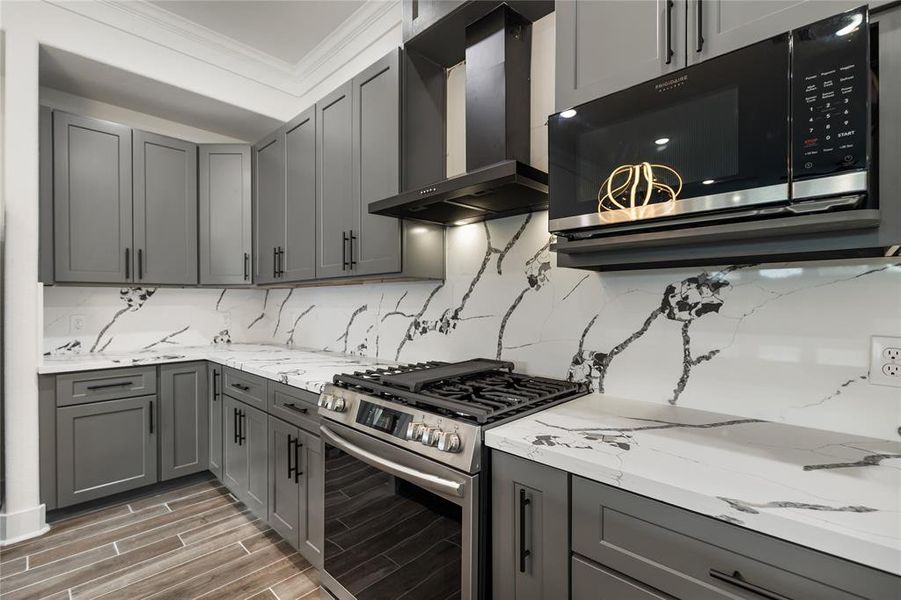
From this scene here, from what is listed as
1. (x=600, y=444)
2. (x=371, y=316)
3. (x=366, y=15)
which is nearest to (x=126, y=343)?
(x=371, y=316)

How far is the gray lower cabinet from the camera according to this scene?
7.47ft

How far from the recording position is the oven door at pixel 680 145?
968 mm

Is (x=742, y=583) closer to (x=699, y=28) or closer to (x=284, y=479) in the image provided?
(x=699, y=28)

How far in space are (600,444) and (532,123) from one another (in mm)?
1421

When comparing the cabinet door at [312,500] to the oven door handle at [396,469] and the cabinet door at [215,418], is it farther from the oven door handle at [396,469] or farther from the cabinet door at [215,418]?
the cabinet door at [215,418]

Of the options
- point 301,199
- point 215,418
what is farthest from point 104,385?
point 301,199

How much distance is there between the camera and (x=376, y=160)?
2117 mm

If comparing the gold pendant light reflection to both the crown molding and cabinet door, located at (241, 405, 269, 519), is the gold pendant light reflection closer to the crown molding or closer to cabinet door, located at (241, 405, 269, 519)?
the crown molding

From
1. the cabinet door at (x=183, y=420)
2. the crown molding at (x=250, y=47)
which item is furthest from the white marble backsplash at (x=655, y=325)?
the crown molding at (x=250, y=47)

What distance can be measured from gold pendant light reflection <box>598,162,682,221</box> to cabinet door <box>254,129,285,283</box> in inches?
92.6

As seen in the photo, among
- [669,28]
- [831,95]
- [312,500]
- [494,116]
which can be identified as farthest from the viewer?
[312,500]

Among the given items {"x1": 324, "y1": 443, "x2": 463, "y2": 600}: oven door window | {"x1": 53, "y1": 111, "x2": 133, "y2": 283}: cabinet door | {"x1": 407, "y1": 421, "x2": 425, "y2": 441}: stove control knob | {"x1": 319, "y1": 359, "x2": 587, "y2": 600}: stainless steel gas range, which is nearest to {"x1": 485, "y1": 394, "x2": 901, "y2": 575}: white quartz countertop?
A: {"x1": 319, "y1": 359, "x2": 587, "y2": 600}: stainless steel gas range

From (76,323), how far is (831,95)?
13.4 ft

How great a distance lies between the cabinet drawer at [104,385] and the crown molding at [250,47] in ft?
7.08
